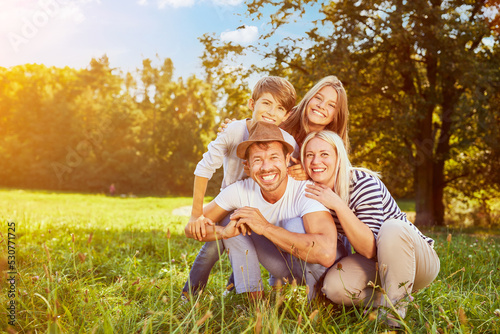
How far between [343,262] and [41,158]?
38.9 m

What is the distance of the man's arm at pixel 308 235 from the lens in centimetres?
298

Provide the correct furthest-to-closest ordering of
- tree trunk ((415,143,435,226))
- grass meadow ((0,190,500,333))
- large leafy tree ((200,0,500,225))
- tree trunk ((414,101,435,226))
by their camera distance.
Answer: tree trunk ((415,143,435,226)) < tree trunk ((414,101,435,226)) < large leafy tree ((200,0,500,225)) < grass meadow ((0,190,500,333))

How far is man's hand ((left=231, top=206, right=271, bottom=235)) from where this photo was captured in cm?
310

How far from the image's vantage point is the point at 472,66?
10.7m

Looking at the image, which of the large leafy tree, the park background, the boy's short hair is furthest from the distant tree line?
the boy's short hair

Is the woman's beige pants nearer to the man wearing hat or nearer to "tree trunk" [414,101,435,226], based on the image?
the man wearing hat

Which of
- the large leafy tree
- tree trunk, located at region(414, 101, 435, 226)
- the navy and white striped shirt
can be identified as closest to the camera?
the navy and white striped shirt

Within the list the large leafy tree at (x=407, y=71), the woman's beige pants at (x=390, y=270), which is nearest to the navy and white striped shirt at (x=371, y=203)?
the woman's beige pants at (x=390, y=270)

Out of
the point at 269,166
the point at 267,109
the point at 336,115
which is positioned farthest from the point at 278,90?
the point at 269,166

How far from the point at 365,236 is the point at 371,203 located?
12.4 inches

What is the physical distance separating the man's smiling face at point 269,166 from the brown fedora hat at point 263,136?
0.21ft

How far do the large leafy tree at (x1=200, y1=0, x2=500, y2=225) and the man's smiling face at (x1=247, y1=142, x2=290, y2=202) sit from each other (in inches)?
316

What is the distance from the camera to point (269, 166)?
3.27 meters

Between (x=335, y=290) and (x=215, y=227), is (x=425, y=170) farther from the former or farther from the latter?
(x=215, y=227)
